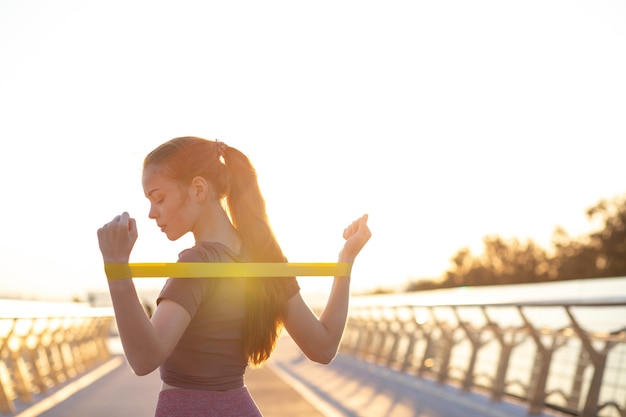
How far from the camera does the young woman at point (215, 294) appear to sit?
255cm

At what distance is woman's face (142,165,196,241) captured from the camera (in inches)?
103

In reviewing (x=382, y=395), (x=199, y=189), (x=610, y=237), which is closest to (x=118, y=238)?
(x=199, y=189)

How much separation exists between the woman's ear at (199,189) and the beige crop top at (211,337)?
107mm

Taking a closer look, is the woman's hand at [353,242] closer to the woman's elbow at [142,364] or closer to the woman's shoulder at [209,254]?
the woman's shoulder at [209,254]

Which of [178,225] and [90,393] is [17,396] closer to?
[90,393]

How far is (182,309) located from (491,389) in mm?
13039

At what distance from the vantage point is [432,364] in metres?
19.7

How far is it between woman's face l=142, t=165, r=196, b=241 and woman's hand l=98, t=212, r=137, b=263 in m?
0.31

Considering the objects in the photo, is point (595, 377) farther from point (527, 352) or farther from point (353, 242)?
point (353, 242)

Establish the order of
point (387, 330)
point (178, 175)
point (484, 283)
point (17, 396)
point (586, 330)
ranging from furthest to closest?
point (484, 283) → point (387, 330) → point (17, 396) → point (586, 330) → point (178, 175)

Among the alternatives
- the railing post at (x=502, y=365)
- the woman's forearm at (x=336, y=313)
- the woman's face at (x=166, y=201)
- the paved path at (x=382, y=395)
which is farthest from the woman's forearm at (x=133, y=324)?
the railing post at (x=502, y=365)

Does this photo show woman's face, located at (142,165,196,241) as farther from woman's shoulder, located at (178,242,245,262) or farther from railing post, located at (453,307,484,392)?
railing post, located at (453,307,484,392)

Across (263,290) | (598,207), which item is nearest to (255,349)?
(263,290)

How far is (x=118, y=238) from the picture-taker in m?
2.28
